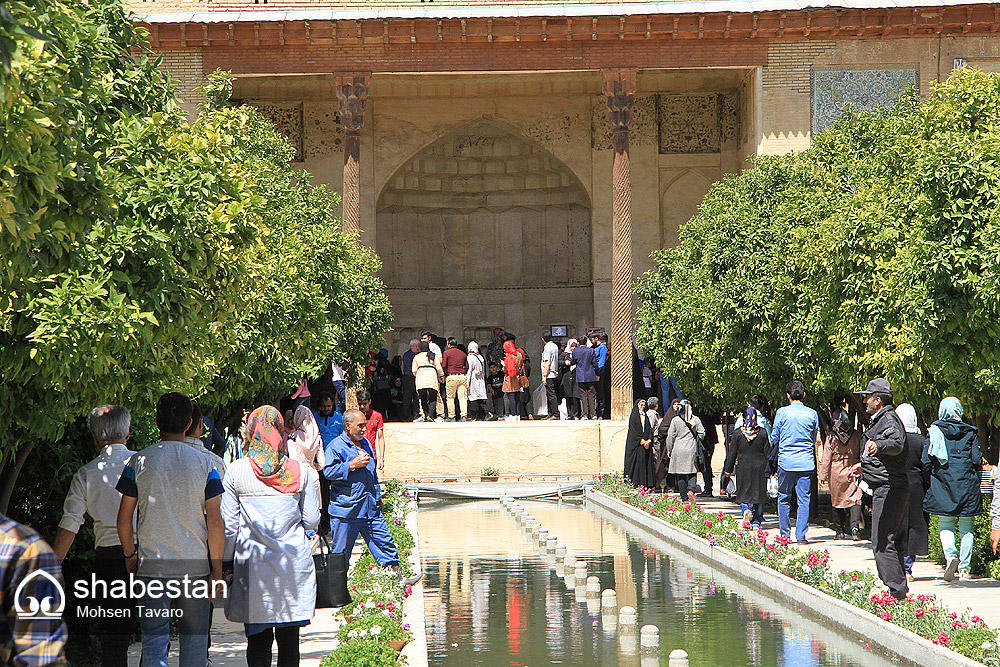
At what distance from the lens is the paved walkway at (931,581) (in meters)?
7.80

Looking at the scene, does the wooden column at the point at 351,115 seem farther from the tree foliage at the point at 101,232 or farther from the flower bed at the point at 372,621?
the tree foliage at the point at 101,232

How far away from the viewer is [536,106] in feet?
83.5

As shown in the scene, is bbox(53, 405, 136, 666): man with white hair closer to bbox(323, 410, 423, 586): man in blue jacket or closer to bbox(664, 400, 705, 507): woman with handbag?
bbox(323, 410, 423, 586): man in blue jacket

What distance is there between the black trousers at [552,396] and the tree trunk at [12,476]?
16.7 metres

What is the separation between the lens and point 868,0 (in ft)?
70.3

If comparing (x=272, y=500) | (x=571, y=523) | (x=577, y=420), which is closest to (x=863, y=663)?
(x=272, y=500)

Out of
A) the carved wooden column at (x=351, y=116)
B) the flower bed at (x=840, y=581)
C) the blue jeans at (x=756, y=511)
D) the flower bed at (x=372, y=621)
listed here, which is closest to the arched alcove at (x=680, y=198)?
the carved wooden column at (x=351, y=116)

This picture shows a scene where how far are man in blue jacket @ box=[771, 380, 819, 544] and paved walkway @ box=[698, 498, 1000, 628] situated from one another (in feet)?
1.24

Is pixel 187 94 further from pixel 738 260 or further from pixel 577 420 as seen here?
pixel 738 260

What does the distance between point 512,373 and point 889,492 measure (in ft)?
49.4

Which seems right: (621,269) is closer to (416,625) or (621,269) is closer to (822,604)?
(822,604)

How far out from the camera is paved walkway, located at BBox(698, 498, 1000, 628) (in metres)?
7.80

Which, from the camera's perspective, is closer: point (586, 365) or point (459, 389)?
point (586, 365)

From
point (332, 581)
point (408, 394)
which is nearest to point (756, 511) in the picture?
A: point (332, 581)
